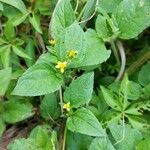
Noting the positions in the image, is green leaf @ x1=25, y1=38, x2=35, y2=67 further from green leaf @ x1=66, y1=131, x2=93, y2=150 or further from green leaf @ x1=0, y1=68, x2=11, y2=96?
green leaf @ x1=66, y1=131, x2=93, y2=150

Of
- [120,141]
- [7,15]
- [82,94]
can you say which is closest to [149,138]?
[120,141]

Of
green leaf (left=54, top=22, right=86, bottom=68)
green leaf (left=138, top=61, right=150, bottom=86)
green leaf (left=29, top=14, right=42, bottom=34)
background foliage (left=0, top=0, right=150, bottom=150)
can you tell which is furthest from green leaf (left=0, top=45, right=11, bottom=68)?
green leaf (left=138, top=61, right=150, bottom=86)

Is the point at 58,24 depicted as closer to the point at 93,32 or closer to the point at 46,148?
the point at 93,32

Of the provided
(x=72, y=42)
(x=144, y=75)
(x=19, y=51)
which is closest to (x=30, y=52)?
(x=19, y=51)

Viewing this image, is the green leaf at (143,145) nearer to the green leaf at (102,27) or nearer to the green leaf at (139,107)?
the green leaf at (139,107)

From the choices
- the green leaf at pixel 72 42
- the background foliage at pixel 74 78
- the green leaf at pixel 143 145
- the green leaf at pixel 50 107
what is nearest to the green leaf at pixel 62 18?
the background foliage at pixel 74 78

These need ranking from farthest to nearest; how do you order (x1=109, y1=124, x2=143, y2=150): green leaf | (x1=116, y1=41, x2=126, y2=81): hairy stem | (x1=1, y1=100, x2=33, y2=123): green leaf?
(x1=116, y1=41, x2=126, y2=81): hairy stem
(x1=1, y1=100, x2=33, y2=123): green leaf
(x1=109, y1=124, x2=143, y2=150): green leaf
